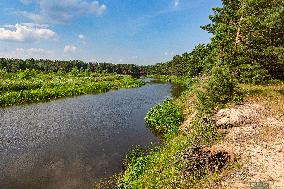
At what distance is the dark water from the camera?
16484mm

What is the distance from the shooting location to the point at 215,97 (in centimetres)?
2378

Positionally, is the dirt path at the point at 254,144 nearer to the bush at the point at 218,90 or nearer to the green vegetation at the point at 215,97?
the green vegetation at the point at 215,97

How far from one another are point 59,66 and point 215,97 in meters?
137

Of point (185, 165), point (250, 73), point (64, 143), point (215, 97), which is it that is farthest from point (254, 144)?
point (64, 143)

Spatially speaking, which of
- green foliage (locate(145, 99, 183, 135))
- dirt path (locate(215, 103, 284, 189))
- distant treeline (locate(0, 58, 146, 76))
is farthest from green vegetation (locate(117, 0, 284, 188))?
distant treeline (locate(0, 58, 146, 76))

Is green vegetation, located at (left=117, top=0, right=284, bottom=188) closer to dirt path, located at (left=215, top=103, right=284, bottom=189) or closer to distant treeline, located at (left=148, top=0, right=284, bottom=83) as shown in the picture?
distant treeline, located at (left=148, top=0, right=284, bottom=83)

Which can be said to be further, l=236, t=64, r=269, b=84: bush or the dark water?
l=236, t=64, r=269, b=84: bush

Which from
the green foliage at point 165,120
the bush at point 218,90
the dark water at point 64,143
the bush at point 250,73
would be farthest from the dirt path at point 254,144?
the dark water at point 64,143

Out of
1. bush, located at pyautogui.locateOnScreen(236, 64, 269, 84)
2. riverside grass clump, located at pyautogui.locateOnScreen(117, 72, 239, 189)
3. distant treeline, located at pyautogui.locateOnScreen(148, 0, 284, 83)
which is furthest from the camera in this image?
distant treeline, located at pyautogui.locateOnScreen(148, 0, 284, 83)

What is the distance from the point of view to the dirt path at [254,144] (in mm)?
11875

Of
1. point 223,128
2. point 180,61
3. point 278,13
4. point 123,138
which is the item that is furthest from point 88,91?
point 180,61

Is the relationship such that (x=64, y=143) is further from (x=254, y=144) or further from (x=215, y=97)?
(x=254, y=144)

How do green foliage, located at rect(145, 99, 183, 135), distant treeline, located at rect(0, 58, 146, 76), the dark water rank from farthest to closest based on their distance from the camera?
distant treeline, located at rect(0, 58, 146, 76) → green foliage, located at rect(145, 99, 183, 135) → the dark water

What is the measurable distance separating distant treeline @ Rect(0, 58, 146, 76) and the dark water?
80466 millimetres
